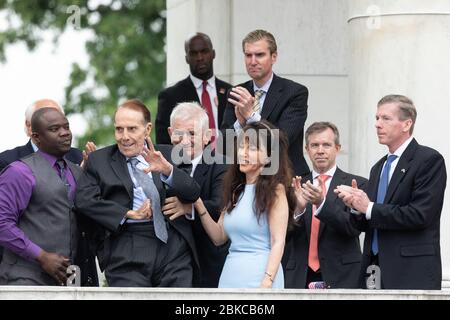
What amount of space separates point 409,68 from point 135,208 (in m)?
3.22

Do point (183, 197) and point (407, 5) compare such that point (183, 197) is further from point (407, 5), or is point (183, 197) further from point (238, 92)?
point (407, 5)

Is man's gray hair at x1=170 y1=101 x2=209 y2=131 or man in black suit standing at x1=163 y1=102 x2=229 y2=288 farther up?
man's gray hair at x1=170 y1=101 x2=209 y2=131

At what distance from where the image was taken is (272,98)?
16.4m

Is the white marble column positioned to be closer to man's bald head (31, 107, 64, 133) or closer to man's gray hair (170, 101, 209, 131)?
man's gray hair (170, 101, 209, 131)

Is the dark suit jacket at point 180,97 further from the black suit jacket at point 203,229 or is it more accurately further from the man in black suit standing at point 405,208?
the man in black suit standing at point 405,208

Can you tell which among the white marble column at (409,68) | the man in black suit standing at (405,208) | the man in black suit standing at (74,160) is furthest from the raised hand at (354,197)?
the man in black suit standing at (74,160)

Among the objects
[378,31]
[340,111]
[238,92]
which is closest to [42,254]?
[238,92]

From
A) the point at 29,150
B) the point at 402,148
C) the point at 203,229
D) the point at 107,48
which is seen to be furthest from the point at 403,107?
the point at 107,48

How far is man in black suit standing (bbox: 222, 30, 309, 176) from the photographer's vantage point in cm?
1628

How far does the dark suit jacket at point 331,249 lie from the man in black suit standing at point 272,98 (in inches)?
24.3

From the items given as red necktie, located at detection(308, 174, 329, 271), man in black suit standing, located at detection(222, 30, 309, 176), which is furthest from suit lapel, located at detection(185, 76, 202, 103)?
red necktie, located at detection(308, 174, 329, 271)

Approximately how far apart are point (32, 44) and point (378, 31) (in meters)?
23.0

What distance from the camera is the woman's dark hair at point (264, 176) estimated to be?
14.7 meters

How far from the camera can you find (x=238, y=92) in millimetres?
15711
